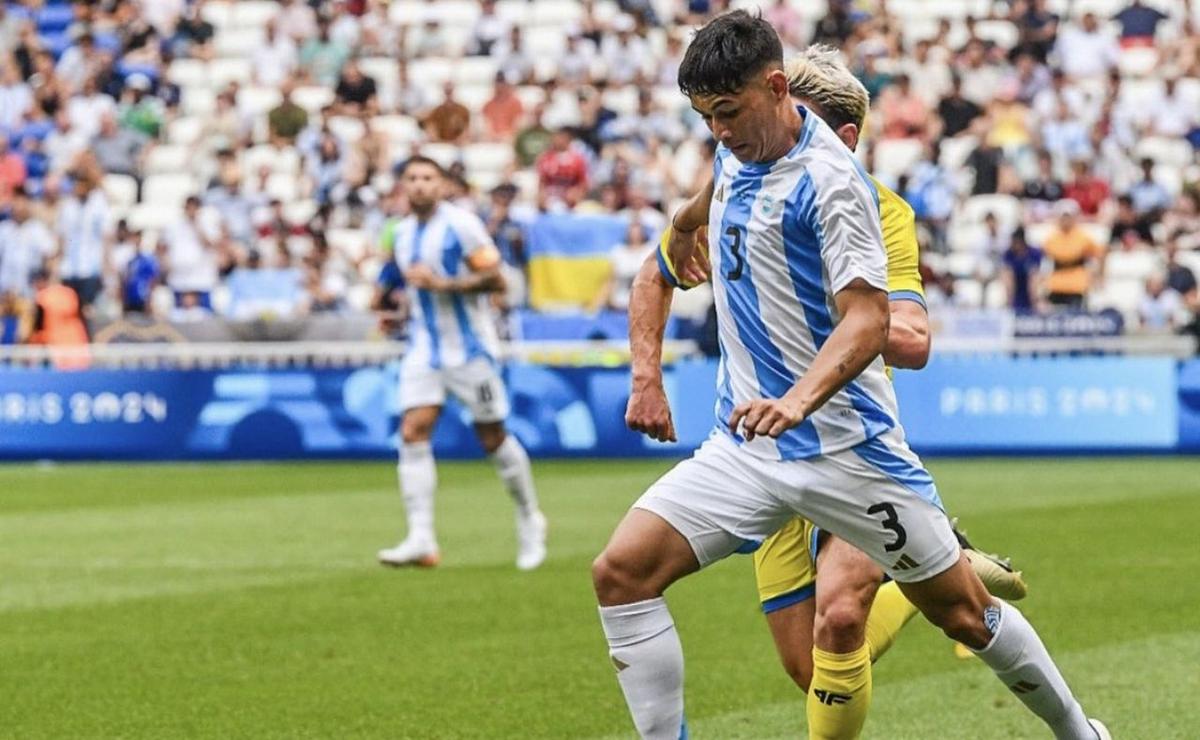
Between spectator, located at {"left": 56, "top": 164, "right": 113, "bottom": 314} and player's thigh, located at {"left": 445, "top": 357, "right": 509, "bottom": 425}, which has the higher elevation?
player's thigh, located at {"left": 445, "top": 357, "right": 509, "bottom": 425}

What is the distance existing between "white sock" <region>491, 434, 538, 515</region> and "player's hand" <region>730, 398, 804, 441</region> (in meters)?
7.96

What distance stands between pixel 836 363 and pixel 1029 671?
1302mm

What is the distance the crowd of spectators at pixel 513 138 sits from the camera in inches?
979

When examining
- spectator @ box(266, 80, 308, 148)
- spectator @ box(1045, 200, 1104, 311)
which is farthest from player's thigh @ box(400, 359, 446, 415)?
spectator @ box(266, 80, 308, 148)

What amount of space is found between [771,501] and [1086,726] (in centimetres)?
130

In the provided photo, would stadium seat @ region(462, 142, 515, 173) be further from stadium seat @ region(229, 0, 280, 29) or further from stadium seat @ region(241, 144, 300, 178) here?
stadium seat @ region(229, 0, 280, 29)

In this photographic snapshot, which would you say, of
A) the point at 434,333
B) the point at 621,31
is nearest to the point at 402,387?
the point at 434,333

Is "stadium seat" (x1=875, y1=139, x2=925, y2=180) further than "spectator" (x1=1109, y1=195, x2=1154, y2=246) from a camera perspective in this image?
Yes

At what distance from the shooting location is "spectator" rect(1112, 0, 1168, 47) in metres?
28.0

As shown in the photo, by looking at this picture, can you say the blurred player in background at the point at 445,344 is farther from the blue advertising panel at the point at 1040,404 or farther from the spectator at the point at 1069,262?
the spectator at the point at 1069,262

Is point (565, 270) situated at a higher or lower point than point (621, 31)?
lower

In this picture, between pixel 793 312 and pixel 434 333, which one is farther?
pixel 434 333

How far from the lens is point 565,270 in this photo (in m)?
24.6

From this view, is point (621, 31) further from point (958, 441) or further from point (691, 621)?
point (691, 621)
